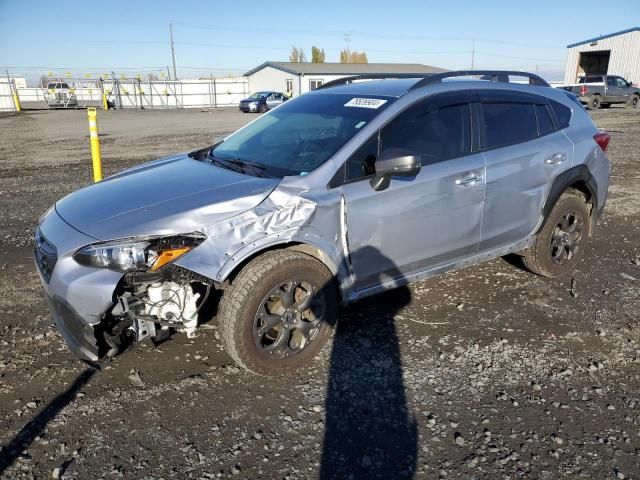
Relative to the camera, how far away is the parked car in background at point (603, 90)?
96.7 ft

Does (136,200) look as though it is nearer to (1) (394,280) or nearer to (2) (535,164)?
(1) (394,280)

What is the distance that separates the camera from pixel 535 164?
430 cm

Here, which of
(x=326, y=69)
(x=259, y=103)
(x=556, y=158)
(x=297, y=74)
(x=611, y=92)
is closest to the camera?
(x=556, y=158)

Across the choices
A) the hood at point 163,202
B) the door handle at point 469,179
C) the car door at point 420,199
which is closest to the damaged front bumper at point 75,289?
the hood at point 163,202

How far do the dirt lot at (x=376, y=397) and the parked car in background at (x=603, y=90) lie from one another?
2893 cm

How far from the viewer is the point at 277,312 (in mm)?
3270

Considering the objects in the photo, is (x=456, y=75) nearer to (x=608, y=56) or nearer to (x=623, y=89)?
(x=623, y=89)

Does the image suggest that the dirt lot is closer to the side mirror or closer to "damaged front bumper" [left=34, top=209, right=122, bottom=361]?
"damaged front bumper" [left=34, top=209, right=122, bottom=361]

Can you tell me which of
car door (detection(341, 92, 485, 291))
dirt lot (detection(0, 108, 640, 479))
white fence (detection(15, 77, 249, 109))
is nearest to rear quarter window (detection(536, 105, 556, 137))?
car door (detection(341, 92, 485, 291))

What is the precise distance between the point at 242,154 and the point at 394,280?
154 centimetres

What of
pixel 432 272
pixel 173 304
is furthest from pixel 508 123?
pixel 173 304

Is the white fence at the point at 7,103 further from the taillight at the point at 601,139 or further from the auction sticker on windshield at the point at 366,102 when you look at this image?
the taillight at the point at 601,139

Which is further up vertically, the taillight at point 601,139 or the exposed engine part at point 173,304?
the taillight at point 601,139

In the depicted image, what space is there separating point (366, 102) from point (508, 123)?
4.27ft
